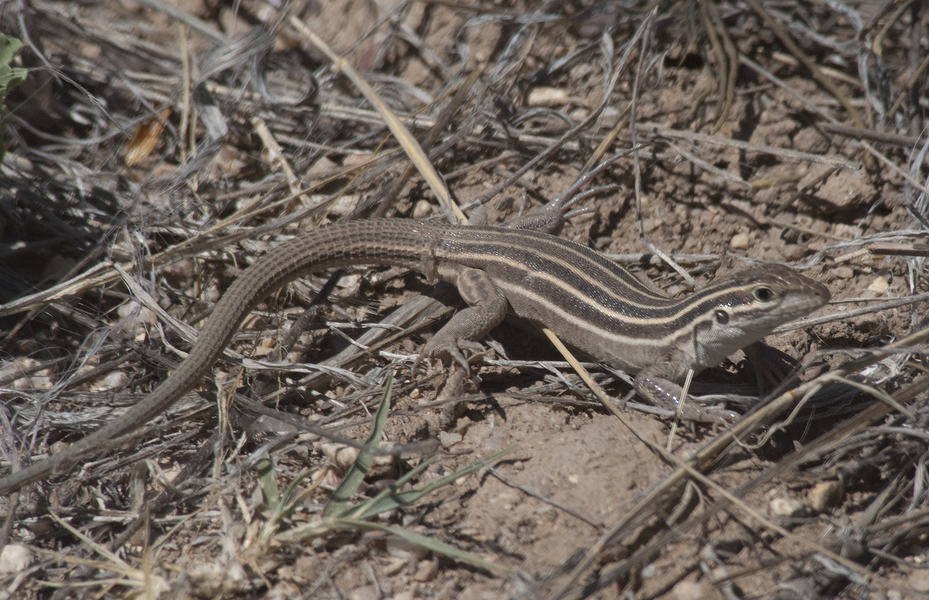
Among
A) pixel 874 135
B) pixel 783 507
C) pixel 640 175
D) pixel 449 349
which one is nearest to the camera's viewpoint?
pixel 783 507

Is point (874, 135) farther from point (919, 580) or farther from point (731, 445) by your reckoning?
point (919, 580)

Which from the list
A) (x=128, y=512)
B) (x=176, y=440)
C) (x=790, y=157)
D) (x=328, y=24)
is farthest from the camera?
(x=328, y=24)

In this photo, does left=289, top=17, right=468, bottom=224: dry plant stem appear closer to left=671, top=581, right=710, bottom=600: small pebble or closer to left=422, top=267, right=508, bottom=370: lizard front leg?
left=422, top=267, right=508, bottom=370: lizard front leg

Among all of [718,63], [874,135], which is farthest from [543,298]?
[874,135]

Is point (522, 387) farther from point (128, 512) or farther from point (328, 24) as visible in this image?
point (328, 24)

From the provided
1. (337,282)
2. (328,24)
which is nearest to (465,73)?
(328,24)

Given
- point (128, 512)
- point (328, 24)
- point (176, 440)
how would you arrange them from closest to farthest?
point (128, 512) → point (176, 440) → point (328, 24)

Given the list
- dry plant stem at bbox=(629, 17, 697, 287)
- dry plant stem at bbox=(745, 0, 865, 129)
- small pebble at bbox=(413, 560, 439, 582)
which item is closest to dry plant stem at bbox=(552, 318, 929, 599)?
small pebble at bbox=(413, 560, 439, 582)
